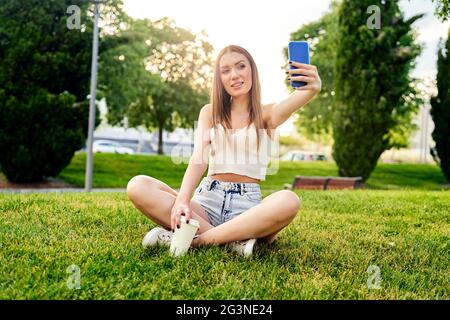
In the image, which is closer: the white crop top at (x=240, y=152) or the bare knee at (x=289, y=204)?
the bare knee at (x=289, y=204)

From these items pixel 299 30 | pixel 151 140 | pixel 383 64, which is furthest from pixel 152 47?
pixel 151 140

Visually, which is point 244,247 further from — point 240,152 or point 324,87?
point 324,87

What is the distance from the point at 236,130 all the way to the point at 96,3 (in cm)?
1219

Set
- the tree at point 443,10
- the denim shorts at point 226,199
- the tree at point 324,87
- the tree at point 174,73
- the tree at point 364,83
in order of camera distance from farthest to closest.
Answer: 1. the tree at point 324,87
2. the tree at point 174,73
3. the tree at point 364,83
4. the tree at point 443,10
5. the denim shorts at point 226,199

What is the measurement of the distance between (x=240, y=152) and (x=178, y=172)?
19276 mm

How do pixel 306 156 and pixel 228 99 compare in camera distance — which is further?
pixel 306 156

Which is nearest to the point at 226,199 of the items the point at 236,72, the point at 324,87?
the point at 236,72

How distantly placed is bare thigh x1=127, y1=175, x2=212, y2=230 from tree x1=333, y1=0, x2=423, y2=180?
1752 cm

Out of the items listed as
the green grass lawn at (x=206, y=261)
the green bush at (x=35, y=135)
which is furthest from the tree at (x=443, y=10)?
the green bush at (x=35, y=135)

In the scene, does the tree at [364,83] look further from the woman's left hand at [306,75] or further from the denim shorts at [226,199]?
the woman's left hand at [306,75]

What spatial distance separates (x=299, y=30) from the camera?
3512 centimetres

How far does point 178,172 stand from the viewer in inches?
904

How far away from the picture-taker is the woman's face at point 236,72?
3834 millimetres

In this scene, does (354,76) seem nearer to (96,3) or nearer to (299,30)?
(96,3)
